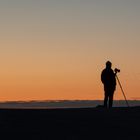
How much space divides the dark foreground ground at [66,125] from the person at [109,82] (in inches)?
212

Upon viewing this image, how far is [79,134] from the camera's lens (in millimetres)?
20109

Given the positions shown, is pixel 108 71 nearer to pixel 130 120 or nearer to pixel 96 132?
pixel 130 120

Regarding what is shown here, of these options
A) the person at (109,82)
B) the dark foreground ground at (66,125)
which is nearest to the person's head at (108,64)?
the person at (109,82)

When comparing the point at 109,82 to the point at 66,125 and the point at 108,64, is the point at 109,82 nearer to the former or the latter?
the point at 108,64

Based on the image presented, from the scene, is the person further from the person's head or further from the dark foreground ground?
the dark foreground ground

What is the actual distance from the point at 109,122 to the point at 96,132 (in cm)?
225

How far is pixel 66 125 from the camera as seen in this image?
21.4m

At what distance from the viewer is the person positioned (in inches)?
1219

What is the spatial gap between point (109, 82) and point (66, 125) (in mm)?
9907

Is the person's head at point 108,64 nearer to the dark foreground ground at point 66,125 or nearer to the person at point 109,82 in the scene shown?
the person at point 109,82

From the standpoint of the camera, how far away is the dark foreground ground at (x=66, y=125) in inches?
779

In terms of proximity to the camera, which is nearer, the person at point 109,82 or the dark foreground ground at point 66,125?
the dark foreground ground at point 66,125

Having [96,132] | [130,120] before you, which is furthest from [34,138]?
[130,120]

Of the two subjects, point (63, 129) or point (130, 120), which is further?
point (130, 120)
